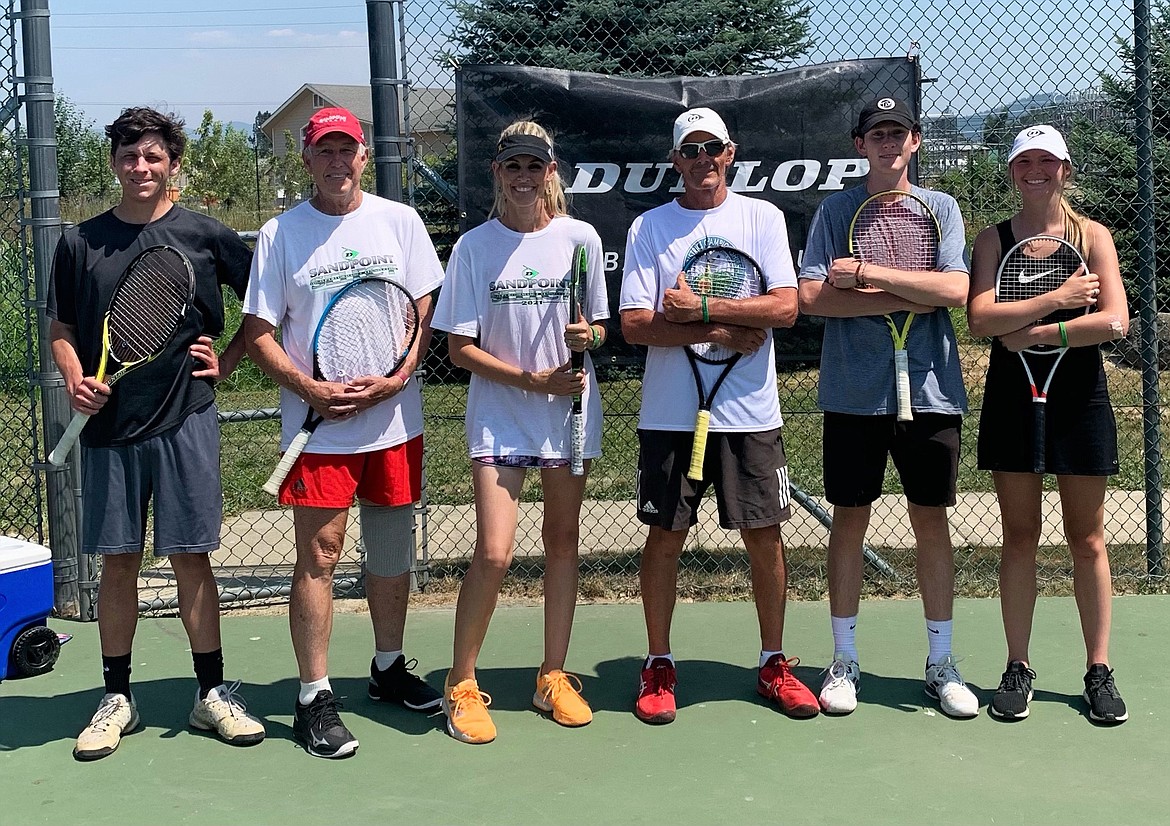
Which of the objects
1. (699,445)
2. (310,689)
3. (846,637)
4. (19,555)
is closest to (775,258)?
(699,445)

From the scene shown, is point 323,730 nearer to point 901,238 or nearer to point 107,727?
point 107,727

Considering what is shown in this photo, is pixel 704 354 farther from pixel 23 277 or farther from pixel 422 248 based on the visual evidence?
pixel 23 277

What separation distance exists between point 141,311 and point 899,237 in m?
2.40

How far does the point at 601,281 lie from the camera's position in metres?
4.10

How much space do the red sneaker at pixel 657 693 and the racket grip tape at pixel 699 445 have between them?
0.69 m

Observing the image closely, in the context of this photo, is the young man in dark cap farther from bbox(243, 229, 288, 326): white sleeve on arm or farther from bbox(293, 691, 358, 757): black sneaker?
bbox(243, 229, 288, 326): white sleeve on arm

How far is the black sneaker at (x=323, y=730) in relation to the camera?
3.87 metres

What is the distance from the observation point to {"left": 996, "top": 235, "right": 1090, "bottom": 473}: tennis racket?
402 cm

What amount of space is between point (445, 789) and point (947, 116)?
3786mm

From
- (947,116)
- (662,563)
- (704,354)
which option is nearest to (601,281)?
(704,354)

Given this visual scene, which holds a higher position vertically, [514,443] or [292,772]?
[514,443]

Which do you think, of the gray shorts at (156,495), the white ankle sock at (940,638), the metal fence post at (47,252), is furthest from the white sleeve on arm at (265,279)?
the white ankle sock at (940,638)

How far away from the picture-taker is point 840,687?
13.8 feet

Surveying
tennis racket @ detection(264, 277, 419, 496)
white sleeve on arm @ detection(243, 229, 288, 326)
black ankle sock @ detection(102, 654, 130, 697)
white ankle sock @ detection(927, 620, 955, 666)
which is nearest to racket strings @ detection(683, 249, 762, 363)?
tennis racket @ detection(264, 277, 419, 496)
